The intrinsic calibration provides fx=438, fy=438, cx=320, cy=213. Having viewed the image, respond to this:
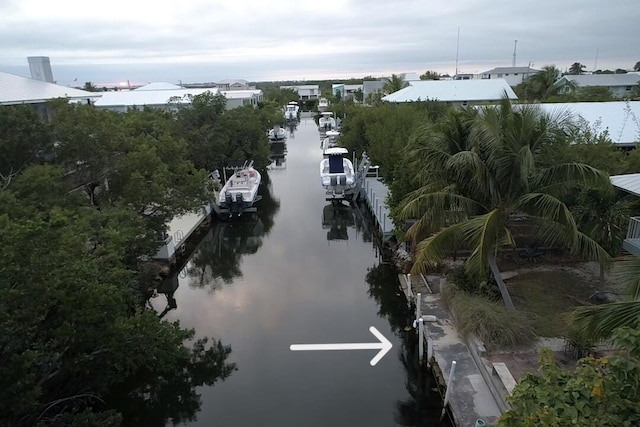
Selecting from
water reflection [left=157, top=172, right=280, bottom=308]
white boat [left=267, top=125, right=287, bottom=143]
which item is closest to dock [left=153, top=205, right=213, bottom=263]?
water reflection [left=157, top=172, right=280, bottom=308]

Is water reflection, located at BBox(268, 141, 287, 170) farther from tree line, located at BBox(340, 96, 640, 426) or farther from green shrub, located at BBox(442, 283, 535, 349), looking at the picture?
green shrub, located at BBox(442, 283, 535, 349)

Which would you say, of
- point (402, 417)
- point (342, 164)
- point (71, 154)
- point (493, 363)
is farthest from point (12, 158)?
point (342, 164)

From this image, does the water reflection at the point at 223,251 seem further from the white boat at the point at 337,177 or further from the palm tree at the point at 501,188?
the palm tree at the point at 501,188

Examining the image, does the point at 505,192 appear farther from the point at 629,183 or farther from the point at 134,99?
the point at 134,99

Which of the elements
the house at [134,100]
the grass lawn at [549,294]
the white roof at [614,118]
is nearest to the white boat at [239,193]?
the grass lawn at [549,294]

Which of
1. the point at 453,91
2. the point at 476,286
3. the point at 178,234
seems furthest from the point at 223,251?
the point at 453,91
